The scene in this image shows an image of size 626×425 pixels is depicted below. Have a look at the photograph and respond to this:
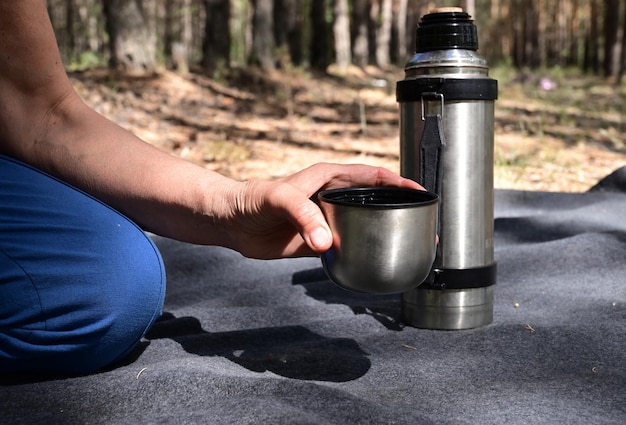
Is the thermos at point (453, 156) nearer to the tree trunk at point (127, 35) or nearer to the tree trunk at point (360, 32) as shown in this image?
the tree trunk at point (127, 35)

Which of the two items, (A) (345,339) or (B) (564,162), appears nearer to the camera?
(A) (345,339)

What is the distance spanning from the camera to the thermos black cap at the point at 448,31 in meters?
2.12

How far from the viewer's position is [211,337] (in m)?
2.11

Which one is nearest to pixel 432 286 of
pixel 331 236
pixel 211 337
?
pixel 211 337

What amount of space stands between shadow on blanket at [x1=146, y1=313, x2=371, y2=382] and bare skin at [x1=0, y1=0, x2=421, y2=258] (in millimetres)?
322

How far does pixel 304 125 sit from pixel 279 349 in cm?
590

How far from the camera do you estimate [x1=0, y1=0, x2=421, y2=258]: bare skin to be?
5.54 feet

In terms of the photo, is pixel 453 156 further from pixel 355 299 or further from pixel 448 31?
pixel 355 299

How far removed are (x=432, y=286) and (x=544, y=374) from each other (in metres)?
0.44

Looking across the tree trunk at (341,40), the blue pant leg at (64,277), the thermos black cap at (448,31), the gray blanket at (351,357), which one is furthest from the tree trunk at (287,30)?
the blue pant leg at (64,277)

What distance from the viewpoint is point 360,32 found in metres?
16.8

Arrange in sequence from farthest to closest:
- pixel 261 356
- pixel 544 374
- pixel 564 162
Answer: pixel 564 162, pixel 261 356, pixel 544 374

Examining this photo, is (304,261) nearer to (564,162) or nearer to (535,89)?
(564,162)

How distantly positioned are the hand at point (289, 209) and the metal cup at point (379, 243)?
4 cm
